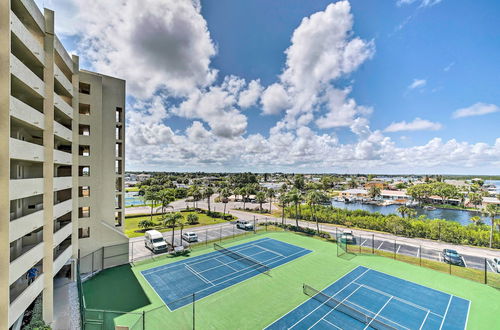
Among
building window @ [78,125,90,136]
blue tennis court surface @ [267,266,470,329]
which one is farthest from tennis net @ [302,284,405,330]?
building window @ [78,125,90,136]

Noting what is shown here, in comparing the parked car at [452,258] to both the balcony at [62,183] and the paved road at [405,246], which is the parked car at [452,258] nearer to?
the paved road at [405,246]

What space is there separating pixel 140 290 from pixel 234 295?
7.62m

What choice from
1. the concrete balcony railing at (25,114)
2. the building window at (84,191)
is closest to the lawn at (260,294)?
the building window at (84,191)

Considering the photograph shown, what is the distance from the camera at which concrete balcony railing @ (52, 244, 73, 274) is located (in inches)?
584

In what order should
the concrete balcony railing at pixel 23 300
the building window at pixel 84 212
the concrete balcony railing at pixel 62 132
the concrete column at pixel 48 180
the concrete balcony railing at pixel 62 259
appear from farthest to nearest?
1. the building window at pixel 84 212
2. the concrete balcony railing at pixel 62 132
3. the concrete balcony railing at pixel 62 259
4. the concrete column at pixel 48 180
5. the concrete balcony railing at pixel 23 300

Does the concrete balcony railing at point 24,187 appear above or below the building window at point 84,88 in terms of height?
below

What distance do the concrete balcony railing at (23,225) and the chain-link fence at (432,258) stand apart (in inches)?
1070

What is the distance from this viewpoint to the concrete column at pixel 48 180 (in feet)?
44.1

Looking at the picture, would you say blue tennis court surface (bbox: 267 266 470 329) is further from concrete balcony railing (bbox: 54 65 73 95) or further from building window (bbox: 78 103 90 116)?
building window (bbox: 78 103 90 116)

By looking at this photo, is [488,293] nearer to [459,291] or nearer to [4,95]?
[459,291]

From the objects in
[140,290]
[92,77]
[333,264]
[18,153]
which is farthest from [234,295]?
[92,77]

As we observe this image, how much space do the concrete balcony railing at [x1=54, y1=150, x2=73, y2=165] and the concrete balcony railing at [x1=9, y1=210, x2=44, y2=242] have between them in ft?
13.2

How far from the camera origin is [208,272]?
68.8 feet

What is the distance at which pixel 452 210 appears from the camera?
237ft
